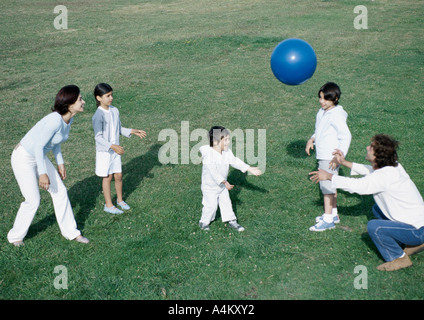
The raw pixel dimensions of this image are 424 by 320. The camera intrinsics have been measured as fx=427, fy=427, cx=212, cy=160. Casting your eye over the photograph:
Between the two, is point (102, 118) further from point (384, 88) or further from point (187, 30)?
point (187, 30)

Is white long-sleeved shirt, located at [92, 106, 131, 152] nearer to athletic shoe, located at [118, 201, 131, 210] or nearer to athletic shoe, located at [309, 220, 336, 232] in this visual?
athletic shoe, located at [118, 201, 131, 210]

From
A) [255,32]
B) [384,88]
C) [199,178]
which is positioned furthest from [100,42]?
[199,178]

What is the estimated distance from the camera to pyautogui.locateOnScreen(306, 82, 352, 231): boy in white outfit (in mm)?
5766

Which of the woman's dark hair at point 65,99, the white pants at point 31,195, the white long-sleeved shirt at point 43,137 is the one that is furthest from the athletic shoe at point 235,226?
the woman's dark hair at point 65,99

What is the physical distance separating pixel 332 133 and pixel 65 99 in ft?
11.7

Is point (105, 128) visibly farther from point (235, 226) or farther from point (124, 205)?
point (235, 226)

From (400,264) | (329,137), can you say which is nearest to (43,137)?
(329,137)

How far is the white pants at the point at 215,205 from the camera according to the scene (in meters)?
6.03

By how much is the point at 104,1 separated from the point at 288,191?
3153cm

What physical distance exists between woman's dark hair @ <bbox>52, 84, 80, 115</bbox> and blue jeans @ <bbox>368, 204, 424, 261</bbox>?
4.03 meters

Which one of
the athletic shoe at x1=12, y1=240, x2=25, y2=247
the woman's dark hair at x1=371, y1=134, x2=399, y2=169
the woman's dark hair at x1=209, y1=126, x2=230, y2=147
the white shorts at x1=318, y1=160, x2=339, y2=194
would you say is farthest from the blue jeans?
the athletic shoe at x1=12, y1=240, x2=25, y2=247

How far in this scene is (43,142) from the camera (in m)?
5.29

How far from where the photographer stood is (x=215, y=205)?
19.8 ft

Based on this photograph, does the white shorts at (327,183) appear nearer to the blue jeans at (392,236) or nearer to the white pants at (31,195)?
the blue jeans at (392,236)
